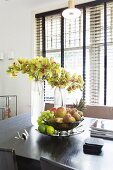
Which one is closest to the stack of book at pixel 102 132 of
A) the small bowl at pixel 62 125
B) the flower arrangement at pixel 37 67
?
the small bowl at pixel 62 125

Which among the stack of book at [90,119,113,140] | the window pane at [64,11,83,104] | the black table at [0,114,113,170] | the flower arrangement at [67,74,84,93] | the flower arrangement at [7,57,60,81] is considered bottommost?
the black table at [0,114,113,170]

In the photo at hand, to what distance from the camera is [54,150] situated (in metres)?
1.22

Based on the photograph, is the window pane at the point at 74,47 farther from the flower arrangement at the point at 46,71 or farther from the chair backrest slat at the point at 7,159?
the chair backrest slat at the point at 7,159

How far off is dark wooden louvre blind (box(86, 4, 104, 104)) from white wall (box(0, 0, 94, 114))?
75 cm

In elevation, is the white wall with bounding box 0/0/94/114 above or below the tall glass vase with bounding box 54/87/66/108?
above

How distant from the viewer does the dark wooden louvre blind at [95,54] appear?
358 centimetres

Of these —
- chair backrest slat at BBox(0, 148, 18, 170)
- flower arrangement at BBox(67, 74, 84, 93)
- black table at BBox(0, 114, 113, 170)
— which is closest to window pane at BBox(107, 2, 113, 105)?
flower arrangement at BBox(67, 74, 84, 93)

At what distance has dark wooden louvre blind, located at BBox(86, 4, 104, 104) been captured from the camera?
3.58m

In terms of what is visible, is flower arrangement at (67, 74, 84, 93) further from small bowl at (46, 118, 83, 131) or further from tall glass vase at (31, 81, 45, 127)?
small bowl at (46, 118, 83, 131)

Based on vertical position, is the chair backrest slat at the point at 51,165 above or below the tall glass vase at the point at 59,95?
below

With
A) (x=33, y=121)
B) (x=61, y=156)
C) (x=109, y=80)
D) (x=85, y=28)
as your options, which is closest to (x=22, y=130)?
(x=33, y=121)

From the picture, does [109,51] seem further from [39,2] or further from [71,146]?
[71,146]

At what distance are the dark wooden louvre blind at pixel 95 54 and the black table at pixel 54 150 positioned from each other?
2046mm

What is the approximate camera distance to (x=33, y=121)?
1782 millimetres
